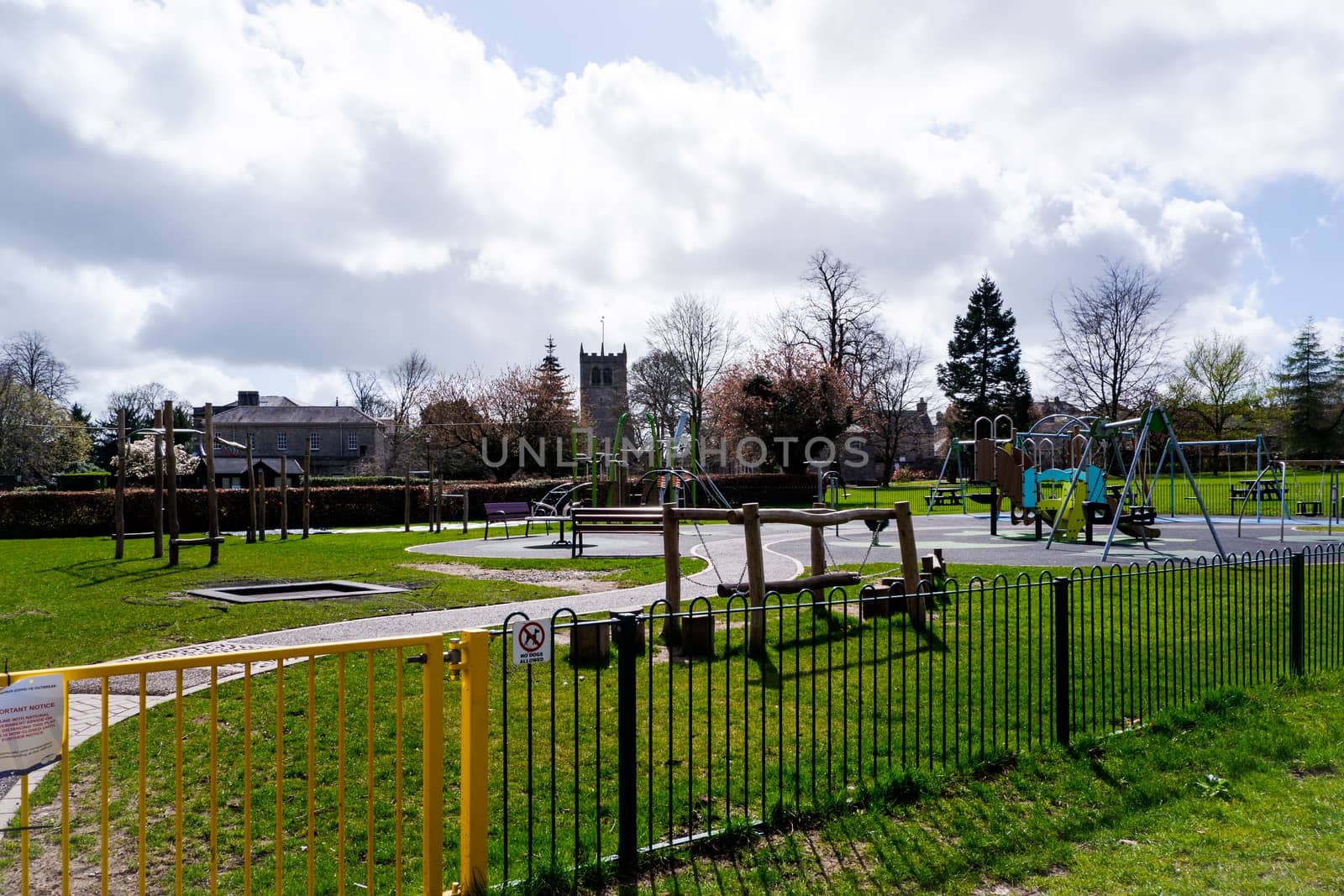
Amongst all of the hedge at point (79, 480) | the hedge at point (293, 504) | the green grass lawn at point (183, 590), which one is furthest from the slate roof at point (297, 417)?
the green grass lawn at point (183, 590)

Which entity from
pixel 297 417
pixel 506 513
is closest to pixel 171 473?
pixel 506 513

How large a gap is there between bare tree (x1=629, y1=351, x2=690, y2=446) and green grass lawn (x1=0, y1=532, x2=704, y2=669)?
44407 millimetres

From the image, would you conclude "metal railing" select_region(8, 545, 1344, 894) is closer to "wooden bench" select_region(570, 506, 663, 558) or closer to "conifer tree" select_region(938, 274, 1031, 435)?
"wooden bench" select_region(570, 506, 663, 558)

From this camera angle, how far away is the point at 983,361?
71188 millimetres

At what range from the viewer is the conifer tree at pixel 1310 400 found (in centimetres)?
5294

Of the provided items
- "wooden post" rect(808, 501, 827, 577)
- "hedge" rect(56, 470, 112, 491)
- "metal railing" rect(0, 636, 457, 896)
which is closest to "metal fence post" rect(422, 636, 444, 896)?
"metal railing" rect(0, 636, 457, 896)

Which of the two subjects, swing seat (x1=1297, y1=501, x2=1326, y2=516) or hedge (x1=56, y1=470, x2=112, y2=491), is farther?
hedge (x1=56, y1=470, x2=112, y2=491)

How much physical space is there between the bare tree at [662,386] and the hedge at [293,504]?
23.5m

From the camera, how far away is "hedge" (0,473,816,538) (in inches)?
1093

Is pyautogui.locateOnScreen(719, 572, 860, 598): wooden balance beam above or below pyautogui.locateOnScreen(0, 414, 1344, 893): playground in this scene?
above

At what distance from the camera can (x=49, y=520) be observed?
2781 centimetres

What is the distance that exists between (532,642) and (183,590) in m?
11.2

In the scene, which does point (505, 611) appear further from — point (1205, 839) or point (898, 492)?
point (898, 492)

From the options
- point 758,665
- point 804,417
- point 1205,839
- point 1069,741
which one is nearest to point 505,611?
point 758,665
